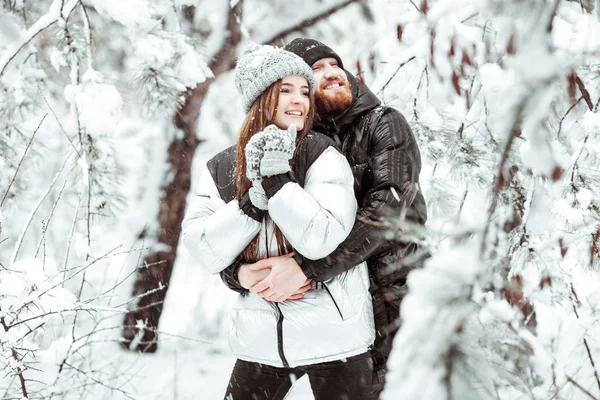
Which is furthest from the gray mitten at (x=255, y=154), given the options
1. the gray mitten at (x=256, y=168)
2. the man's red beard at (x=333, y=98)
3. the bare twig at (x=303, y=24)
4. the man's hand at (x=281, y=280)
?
the bare twig at (x=303, y=24)

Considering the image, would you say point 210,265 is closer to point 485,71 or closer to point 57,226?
point 485,71

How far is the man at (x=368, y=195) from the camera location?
169cm

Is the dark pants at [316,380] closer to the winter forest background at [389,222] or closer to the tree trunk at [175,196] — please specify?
the winter forest background at [389,222]

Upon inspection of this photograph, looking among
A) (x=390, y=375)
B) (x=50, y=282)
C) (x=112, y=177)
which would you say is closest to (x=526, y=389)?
(x=390, y=375)

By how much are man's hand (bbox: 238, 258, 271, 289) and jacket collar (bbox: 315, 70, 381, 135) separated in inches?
26.0

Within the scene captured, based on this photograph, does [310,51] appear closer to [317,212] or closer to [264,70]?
[264,70]

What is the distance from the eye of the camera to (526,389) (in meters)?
1.07

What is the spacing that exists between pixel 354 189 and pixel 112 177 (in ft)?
5.99

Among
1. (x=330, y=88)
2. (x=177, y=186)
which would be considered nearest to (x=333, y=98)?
(x=330, y=88)

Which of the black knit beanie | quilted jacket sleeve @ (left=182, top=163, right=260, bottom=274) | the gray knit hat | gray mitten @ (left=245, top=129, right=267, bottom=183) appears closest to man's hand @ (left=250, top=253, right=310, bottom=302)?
quilted jacket sleeve @ (left=182, top=163, right=260, bottom=274)

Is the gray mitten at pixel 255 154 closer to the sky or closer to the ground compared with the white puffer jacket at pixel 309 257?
closer to the sky

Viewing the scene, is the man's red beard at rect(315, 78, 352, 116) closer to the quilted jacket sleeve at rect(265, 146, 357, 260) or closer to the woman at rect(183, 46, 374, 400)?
the woman at rect(183, 46, 374, 400)

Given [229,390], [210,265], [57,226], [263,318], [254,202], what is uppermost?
[254,202]

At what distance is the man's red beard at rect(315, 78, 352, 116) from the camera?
203cm
